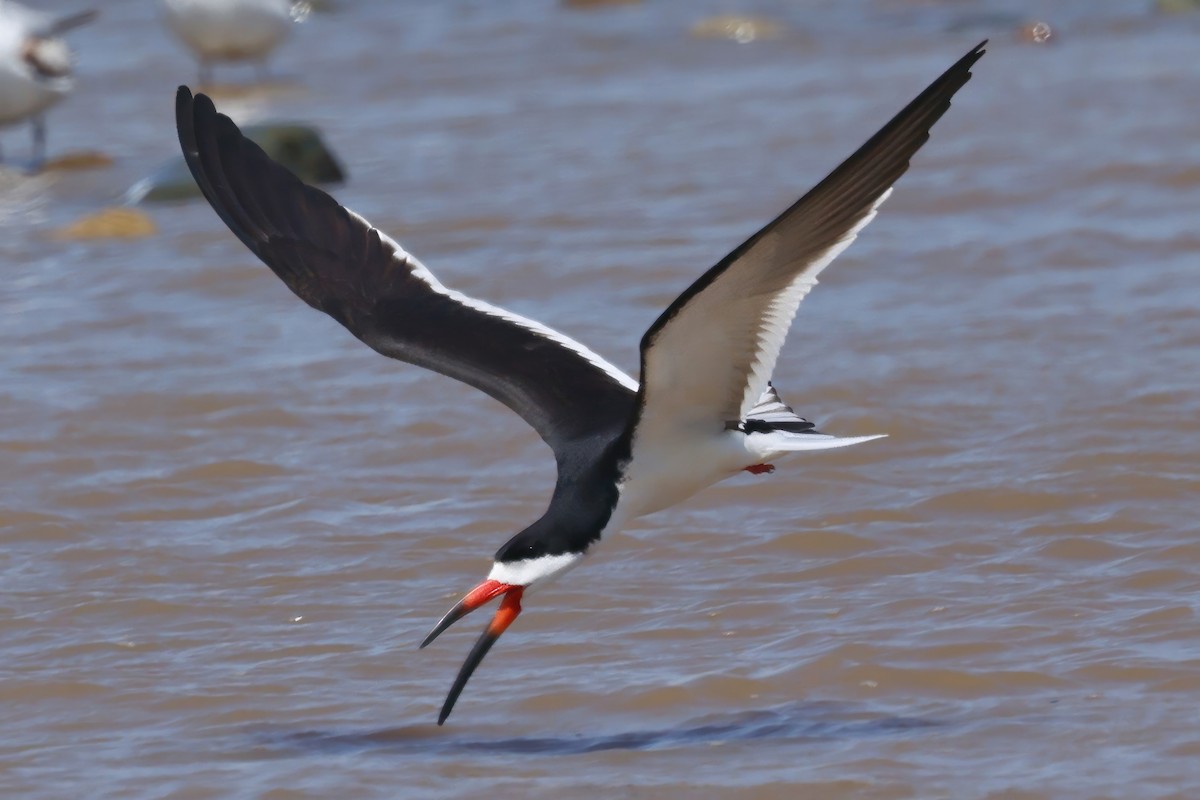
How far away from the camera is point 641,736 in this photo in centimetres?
474

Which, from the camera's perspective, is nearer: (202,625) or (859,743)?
(859,743)

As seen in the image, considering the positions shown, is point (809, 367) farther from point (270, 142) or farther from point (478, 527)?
point (270, 142)

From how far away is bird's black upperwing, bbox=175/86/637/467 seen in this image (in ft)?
16.7

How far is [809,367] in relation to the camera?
287 inches

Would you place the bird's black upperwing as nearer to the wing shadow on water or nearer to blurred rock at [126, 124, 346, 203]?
the wing shadow on water

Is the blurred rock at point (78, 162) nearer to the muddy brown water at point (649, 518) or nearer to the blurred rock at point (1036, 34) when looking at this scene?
the muddy brown water at point (649, 518)

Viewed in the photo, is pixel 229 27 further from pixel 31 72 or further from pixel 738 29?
pixel 738 29

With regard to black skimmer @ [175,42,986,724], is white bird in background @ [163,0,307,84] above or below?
above

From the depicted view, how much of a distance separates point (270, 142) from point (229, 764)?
5.93 meters

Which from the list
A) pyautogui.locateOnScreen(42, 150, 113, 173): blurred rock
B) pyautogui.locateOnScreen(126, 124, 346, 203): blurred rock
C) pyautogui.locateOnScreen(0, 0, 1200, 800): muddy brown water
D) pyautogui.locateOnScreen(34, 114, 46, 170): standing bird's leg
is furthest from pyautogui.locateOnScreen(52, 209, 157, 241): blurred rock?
pyautogui.locateOnScreen(34, 114, 46, 170): standing bird's leg

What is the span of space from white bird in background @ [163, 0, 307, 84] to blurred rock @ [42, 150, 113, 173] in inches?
80.2

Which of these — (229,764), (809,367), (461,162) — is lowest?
(229,764)

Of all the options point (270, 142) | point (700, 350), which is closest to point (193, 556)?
point (700, 350)

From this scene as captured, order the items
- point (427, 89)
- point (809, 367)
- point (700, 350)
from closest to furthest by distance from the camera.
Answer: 1. point (700, 350)
2. point (809, 367)
3. point (427, 89)
